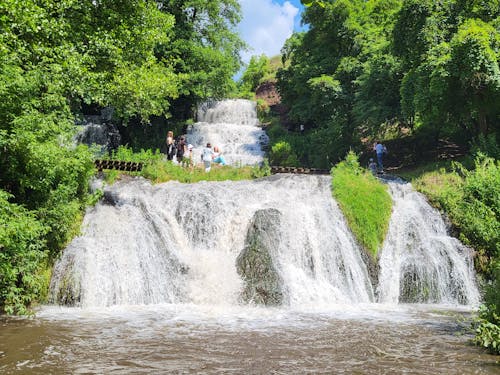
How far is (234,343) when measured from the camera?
24.1ft

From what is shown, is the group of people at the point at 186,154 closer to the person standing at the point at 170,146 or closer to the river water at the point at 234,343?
the person standing at the point at 170,146

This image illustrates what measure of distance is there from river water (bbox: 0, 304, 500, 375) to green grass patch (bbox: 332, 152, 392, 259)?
4292mm

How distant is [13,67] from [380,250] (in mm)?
11345

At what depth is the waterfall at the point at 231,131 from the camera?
103ft

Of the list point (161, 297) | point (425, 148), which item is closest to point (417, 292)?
point (161, 297)

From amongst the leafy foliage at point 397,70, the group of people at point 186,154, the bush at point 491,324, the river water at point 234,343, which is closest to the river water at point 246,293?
the river water at point 234,343

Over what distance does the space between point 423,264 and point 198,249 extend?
6.78 metres

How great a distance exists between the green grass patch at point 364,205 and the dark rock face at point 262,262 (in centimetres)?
275

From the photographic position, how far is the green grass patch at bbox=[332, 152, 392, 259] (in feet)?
47.7

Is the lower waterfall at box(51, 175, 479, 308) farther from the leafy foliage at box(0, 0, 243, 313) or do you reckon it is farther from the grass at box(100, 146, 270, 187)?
the grass at box(100, 146, 270, 187)

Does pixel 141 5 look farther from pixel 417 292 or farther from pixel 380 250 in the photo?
pixel 417 292

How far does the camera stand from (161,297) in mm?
11609

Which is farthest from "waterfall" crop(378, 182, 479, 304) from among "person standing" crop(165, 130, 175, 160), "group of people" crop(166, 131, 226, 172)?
"person standing" crop(165, 130, 175, 160)

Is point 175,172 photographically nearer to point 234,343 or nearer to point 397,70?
point 234,343
